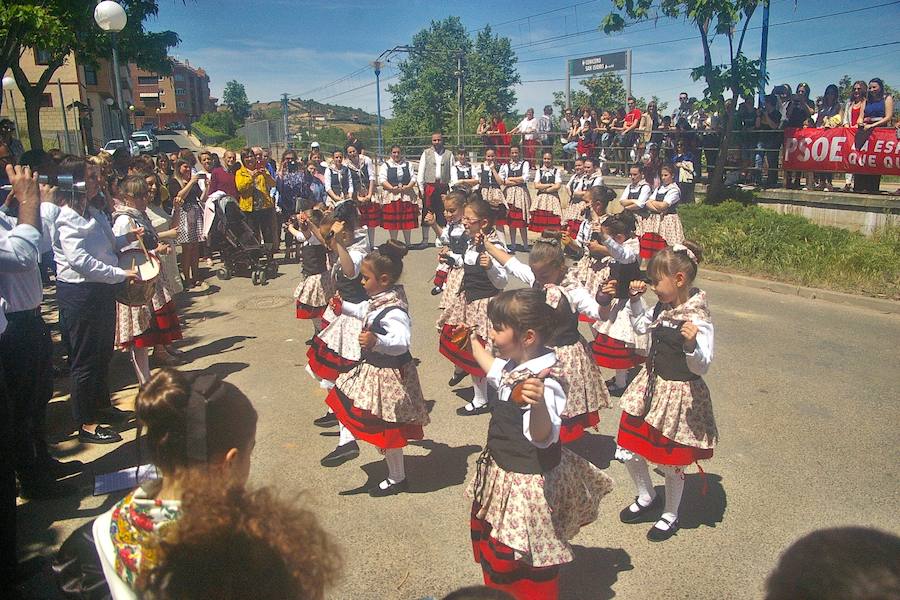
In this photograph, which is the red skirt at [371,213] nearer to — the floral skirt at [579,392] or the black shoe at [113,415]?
the black shoe at [113,415]

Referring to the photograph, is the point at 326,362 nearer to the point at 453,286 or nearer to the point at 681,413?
the point at 453,286

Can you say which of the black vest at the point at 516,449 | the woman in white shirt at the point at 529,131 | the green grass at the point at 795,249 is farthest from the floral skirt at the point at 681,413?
the woman in white shirt at the point at 529,131

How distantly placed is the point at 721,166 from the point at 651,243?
4.90 meters

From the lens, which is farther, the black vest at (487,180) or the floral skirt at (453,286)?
the black vest at (487,180)

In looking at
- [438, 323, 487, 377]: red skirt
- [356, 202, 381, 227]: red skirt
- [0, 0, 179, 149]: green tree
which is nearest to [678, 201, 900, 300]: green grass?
[356, 202, 381, 227]: red skirt

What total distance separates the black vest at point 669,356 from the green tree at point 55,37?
896cm

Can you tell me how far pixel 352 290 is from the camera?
5.25 meters

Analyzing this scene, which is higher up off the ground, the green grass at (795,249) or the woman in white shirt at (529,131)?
the woman in white shirt at (529,131)

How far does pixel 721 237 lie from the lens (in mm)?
11844

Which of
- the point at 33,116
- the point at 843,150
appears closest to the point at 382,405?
the point at 843,150

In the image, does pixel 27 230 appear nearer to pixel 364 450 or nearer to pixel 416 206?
pixel 364 450

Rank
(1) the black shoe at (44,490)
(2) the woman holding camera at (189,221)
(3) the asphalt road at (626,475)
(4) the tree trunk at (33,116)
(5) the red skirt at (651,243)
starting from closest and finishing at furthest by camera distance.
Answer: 1. (3) the asphalt road at (626,475)
2. (1) the black shoe at (44,490)
3. (5) the red skirt at (651,243)
4. (2) the woman holding camera at (189,221)
5. (4) the tree trunk at (33,116)

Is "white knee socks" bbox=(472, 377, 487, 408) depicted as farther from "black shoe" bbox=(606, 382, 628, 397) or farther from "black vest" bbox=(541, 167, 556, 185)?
"black vest" bbox=(541, 167, 556, 185)

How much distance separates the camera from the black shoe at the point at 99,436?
5266mm
